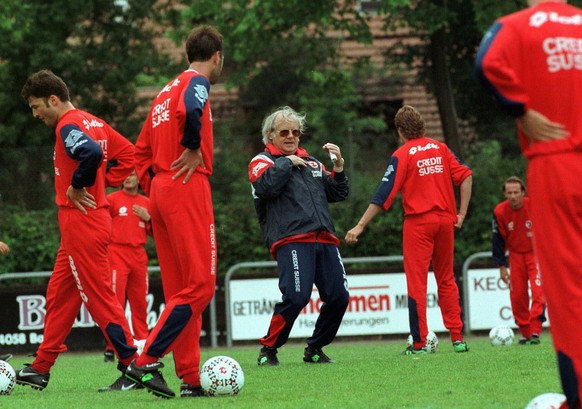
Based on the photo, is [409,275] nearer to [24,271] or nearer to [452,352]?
[452,352]

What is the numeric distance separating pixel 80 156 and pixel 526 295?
7.76 metres

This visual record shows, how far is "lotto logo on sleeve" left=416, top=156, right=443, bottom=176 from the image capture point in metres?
12.4

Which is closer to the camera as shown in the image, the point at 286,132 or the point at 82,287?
the point at 82,287

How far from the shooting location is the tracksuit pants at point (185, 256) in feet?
25.3

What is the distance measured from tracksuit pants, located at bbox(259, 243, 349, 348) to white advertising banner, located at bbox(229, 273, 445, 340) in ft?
21.6

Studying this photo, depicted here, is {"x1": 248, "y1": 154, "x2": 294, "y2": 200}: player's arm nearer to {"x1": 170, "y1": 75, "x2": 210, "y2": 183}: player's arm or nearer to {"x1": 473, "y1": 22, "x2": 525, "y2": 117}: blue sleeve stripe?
{"x1": 170, "y1": 75, "x2": 210, "y2": 183}: player's arm

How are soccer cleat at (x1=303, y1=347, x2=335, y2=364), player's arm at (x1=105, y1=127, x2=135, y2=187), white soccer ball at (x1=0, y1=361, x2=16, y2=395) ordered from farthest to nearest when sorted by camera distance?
soccer cleat at (x1=303, y1=347, x2=335, y2=364), player's arm at (x1=105, y1=127, x2=135, y2=187), white soccer ball at (x1=0, y1=361, x2=16, y2=395)

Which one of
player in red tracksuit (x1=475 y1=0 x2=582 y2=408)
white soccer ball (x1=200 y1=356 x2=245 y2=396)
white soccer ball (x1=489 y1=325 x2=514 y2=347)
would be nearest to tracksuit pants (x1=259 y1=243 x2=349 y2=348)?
white soccer ball (x1=200 y1=356 x2=245 y2=396)

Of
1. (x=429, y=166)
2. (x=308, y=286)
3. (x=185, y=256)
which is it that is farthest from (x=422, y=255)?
(x=185, y=256)

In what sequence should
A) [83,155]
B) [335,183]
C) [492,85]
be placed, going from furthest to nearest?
[335,183] → [83,155] → [492,85]

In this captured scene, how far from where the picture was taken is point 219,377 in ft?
26.1

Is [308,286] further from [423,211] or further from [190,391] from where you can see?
[190,391]

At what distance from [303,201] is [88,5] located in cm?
1570

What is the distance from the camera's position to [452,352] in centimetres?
1240
